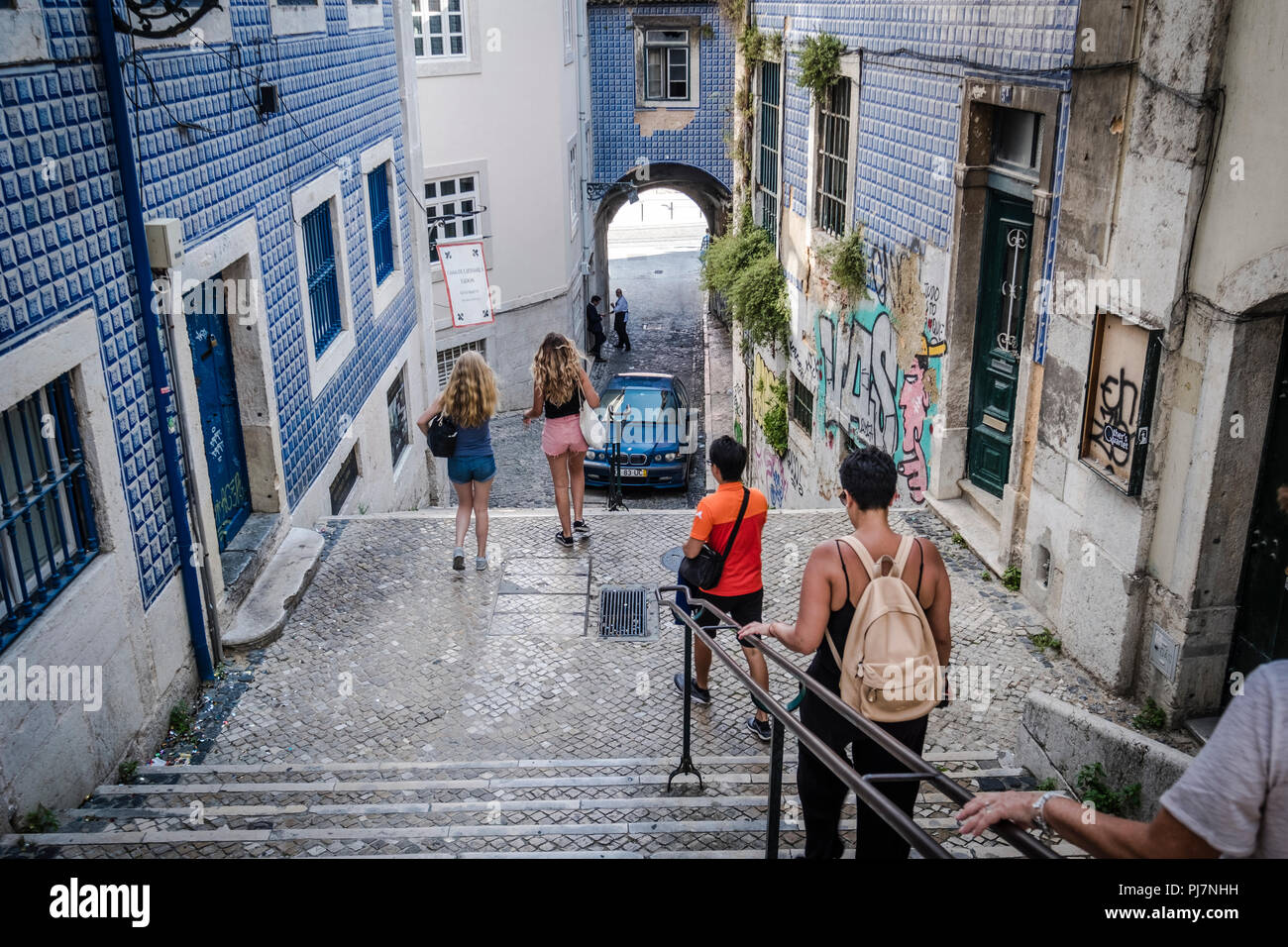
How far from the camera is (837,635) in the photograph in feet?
12.8

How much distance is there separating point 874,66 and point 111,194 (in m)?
7.45

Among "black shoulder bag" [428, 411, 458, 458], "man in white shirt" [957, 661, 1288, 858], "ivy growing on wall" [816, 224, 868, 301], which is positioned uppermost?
"man in white shirt" [957, 661, 1288, 858]

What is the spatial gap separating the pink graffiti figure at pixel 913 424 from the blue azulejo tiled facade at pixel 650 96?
1790cm

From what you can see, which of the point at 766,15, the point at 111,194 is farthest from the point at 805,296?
the point at 111,194

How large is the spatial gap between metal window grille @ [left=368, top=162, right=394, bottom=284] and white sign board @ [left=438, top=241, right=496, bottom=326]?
3151mm

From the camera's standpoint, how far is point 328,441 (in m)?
9.66

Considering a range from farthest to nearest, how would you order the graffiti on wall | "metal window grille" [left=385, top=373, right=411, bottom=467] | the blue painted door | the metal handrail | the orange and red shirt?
1. "metal window grille" [left=385, top=373, right=411, bottom=467]
2. the graffiti on wall
3. the blue painted door
4. the orange and red shirt
5. the metal handrail

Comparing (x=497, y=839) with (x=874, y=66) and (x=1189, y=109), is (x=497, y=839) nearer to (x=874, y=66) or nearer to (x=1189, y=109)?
(x=1189, y=109)

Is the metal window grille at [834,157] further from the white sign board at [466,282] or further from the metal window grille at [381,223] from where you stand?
the white sign board at [466,282]

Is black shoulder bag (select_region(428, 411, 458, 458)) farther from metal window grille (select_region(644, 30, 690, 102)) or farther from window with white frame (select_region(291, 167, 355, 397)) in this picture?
metal window grille (select_region(644, 30, 690, 102))

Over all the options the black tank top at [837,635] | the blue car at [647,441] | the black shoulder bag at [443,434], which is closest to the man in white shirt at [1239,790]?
the black tank top at [837,635]

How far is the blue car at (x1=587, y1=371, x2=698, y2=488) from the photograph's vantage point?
54.7 ft

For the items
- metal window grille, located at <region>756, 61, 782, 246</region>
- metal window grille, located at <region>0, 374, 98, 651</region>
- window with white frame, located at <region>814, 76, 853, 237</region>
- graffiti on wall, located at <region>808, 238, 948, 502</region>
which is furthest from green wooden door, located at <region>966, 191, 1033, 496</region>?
metal window grille, located at <region>756, 61, 782, 246</region>

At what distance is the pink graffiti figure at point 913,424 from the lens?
9.16 metres
